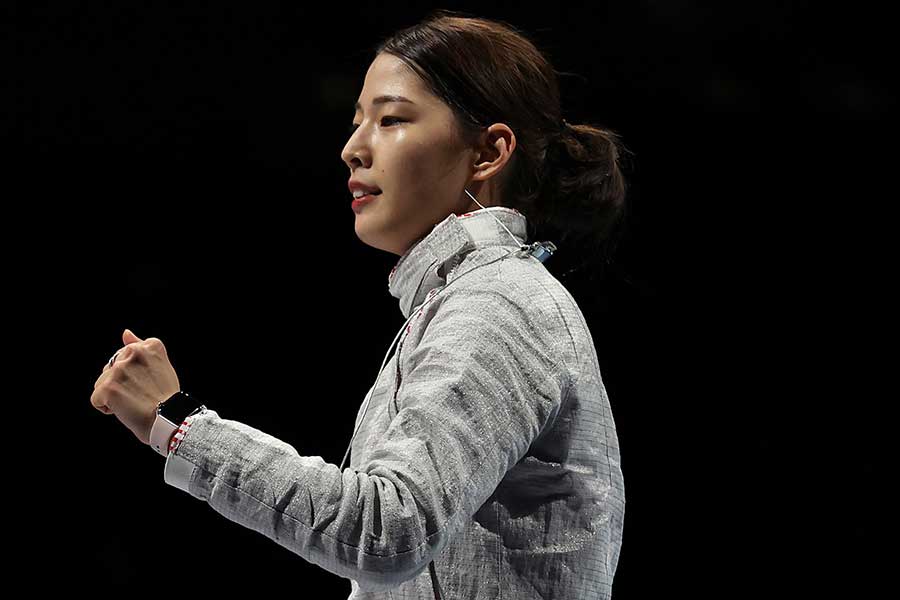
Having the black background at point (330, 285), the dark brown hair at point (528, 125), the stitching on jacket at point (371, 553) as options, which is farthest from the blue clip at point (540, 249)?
the black background at point (330, 285)

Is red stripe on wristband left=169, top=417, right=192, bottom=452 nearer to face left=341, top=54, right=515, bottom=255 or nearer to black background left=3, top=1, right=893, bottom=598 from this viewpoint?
face left=341, top=54, right=515, bottom=255

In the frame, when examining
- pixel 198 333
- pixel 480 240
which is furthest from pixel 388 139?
pixel 198 333

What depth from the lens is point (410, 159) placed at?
1170 mm

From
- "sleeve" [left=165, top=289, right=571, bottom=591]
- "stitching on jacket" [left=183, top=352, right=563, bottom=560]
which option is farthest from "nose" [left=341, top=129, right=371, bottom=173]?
"stitching on jacket" [left=183, top=352, right=563, bottom=560]

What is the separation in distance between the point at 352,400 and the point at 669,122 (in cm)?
83

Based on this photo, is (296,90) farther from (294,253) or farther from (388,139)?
(388,139)

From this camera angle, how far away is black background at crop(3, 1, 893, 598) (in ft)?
6.95

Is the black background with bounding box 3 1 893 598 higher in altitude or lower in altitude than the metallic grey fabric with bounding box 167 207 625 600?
→ lower

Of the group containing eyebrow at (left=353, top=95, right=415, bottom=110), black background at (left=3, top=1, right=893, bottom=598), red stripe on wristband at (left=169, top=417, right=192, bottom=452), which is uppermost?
eyebrow at (left=353, top=95, right=415, bottom=110)

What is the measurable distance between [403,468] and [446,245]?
1.16 ft

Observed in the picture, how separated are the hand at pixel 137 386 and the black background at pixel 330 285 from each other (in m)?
1.19

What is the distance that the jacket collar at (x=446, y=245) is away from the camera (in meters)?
1.13

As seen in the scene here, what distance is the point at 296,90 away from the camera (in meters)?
2.24

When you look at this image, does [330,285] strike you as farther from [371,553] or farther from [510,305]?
[371,553]
